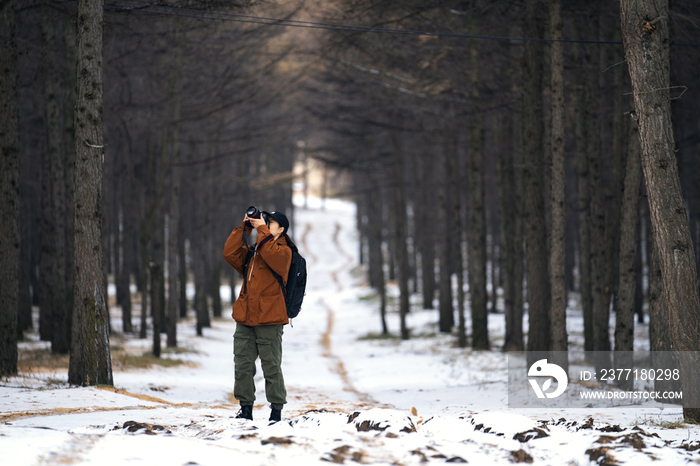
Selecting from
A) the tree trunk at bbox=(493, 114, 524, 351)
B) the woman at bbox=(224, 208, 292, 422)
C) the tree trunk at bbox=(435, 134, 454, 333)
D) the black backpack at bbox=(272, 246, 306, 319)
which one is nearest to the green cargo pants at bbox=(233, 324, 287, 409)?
the woman at bbox=(224, 208, 292, 422)

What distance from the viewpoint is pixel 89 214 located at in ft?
27.7

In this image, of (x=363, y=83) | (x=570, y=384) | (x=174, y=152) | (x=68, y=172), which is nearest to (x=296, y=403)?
(x=570, y=384)

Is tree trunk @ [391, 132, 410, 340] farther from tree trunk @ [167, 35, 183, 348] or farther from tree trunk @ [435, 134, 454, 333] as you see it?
tree trunk @ [167, 35, 183, 348]

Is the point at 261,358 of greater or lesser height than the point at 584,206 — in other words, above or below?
below

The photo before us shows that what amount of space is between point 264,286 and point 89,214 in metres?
4.00

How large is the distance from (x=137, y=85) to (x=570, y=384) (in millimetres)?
13720

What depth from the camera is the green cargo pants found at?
5.73 metres

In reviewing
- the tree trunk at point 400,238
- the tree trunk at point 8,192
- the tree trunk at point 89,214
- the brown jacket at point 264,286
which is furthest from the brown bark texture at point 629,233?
the tree trunk at point 400,238

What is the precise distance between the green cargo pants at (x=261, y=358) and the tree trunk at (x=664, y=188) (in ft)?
14.3

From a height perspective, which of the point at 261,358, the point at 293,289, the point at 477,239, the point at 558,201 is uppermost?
the point at 558,201

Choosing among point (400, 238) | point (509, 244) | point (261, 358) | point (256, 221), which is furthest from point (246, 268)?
point (400, 238)

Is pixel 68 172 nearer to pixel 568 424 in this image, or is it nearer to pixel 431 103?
pixel 431 103

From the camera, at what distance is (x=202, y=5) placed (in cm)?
1053

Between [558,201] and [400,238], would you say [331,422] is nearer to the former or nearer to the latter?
[558,201]
